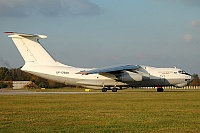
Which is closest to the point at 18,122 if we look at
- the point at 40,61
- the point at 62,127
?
the point at 62,127

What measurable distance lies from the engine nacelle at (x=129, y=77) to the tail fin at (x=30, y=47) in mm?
10333

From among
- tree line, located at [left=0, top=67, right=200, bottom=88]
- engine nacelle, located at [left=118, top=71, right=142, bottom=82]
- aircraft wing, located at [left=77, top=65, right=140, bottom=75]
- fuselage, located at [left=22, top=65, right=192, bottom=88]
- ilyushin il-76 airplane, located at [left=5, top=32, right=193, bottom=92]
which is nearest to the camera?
aircraft wing, located at [left=77, top=65, right=140, bottom=75]

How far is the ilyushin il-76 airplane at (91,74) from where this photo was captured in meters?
52.9

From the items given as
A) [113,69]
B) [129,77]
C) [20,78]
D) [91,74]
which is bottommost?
[129,77]

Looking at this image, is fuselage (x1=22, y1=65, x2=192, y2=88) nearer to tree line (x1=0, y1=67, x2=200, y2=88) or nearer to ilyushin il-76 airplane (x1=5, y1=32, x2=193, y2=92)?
ilyushin il-76 airplane (x1=5, y1=32, x2=193, y2=92)

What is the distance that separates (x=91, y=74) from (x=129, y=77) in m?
5.05

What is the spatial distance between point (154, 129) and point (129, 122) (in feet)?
6.56

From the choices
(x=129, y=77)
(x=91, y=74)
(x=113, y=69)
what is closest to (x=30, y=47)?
(x=91, y=74)

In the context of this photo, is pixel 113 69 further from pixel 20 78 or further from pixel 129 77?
pixel 20 78

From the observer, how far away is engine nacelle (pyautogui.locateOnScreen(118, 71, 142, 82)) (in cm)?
5212

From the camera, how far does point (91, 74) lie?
177 feet

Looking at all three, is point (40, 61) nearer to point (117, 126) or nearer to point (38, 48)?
→ point (38, 48)

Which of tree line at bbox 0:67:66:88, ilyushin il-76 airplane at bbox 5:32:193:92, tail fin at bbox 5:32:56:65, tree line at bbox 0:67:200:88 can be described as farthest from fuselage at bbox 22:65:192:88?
tree line at bbox 0:67:200:88

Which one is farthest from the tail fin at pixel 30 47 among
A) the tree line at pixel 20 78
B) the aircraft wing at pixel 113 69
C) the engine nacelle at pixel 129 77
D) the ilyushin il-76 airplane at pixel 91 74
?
the tree line at pixel 20 78
